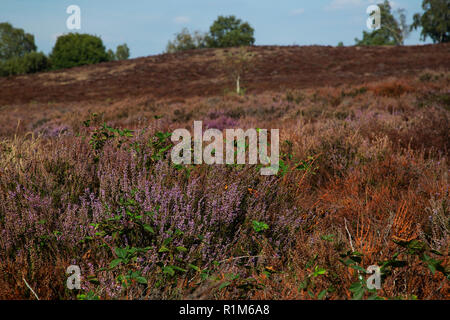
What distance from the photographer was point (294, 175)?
120 inches

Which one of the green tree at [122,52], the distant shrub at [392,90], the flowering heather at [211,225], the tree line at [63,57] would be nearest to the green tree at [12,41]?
the tree line at [63,57]

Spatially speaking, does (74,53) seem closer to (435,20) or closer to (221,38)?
(221,38)

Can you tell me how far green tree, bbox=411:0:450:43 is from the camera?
1954 inches

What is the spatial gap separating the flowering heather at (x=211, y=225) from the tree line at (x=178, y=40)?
38.2m

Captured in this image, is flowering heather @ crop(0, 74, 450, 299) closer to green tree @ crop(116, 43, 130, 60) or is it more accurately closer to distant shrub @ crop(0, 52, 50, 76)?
distant shrub @ crop(0, 52, 50, 76)


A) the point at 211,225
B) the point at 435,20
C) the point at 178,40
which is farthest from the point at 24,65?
the point at 435,20

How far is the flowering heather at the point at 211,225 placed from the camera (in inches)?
61.3

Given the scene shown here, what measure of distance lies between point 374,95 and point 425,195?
8.46 metres

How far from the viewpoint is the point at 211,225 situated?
208cm

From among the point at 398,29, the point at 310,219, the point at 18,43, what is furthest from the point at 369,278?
the point at 18,43

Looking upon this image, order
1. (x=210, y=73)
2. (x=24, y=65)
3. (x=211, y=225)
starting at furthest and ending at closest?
(x=24, y=65), (x=210, y=73), (x=211, y=225)

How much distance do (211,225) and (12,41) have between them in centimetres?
7390

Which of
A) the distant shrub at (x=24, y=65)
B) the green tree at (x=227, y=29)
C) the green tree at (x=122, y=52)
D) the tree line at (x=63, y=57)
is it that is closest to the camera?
the distant shrub at (x=24, y=65)

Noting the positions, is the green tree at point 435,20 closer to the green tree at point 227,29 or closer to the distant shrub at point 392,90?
the green tree at point 227,29
